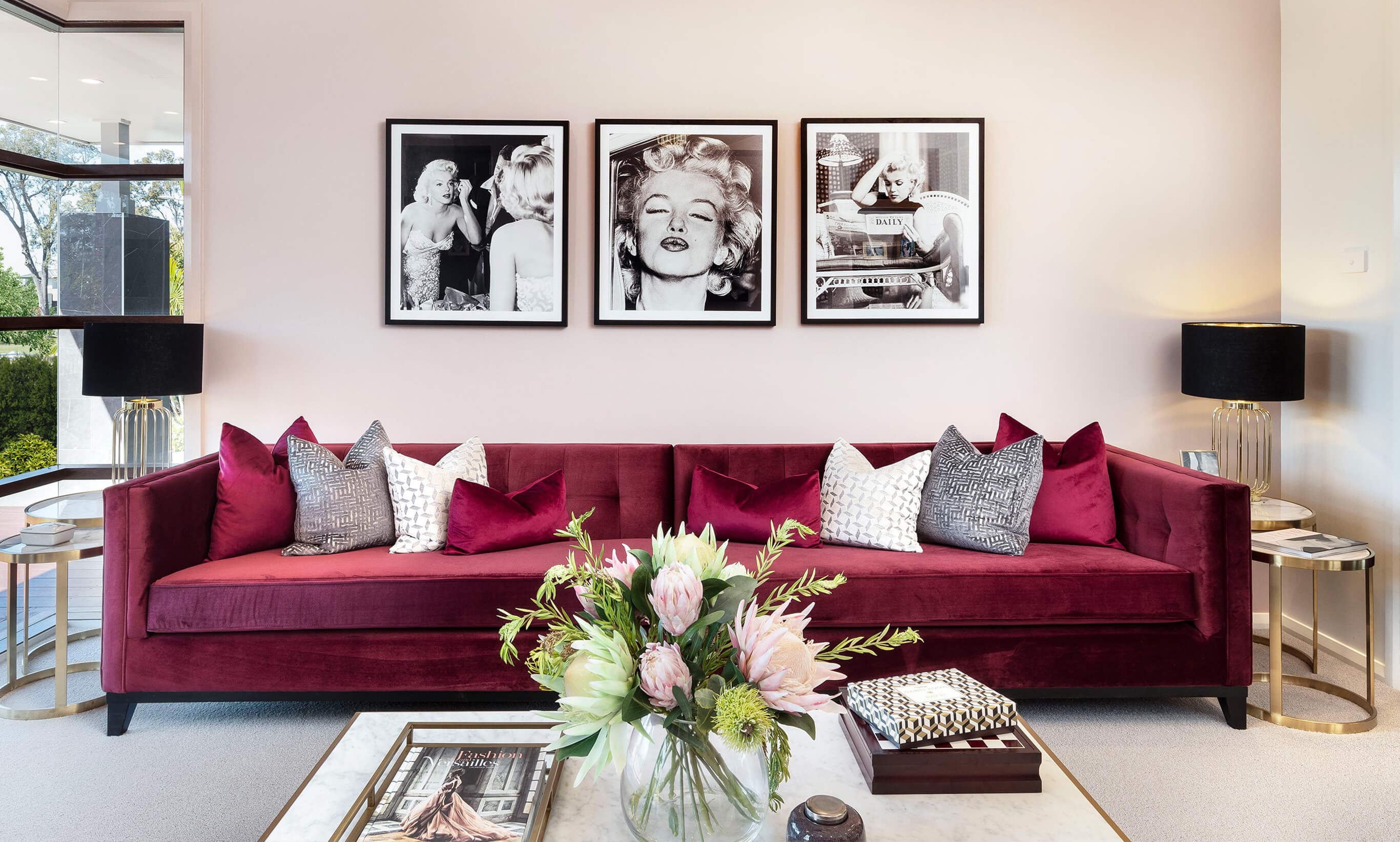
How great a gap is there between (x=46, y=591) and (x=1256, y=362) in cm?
500

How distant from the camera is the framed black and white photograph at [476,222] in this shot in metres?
3.64

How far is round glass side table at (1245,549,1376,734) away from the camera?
2707 millimetres

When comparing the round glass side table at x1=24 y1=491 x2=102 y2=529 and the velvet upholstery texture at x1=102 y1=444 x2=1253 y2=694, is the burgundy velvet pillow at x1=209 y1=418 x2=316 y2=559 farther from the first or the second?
the round glass side table at x1=24 y1=491 x2=102 y2=529

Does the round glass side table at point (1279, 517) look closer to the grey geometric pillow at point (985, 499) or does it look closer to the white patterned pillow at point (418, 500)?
the grey geometric pillow at point (985, 499)

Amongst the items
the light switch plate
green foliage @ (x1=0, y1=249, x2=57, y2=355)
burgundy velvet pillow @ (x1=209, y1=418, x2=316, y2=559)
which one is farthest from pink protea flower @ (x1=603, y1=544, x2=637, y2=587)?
green foliage @ (x1=0, y1=249, x2=57, y2=355)

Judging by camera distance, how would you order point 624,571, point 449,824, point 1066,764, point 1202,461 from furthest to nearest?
point 1202,461
point 1066,764
point 449,824
point 624,571

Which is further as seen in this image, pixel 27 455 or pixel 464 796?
pixel 27 455

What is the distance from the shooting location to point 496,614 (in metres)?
2.66

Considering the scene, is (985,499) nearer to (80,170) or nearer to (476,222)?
(476,222)

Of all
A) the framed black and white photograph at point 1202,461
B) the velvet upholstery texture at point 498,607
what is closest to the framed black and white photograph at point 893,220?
the framed black and white photograph at point 1202,461

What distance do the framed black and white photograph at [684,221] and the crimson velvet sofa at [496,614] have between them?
1.23 m

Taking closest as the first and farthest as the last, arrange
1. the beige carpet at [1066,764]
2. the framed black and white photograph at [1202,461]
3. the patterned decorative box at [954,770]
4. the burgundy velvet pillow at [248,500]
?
the patterned decorative box at [954,770] < the beige carpet at [1066,764] < the burgundy velvet pillow at [248,500] < the framed black and white photograph at [1202,461]

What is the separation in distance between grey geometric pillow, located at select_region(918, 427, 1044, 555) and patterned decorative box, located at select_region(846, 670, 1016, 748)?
1.17 metres

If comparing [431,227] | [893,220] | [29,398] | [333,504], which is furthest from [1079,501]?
[29,398]
